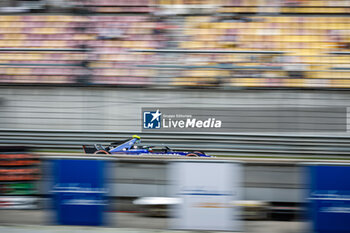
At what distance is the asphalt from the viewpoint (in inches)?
187

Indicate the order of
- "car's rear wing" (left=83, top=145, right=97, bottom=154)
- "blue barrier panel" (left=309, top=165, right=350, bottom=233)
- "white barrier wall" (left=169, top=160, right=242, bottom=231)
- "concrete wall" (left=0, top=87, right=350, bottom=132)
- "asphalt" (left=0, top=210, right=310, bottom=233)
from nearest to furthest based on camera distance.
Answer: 1. "blue barrier panel" (left=309, top=165, right=350, bottom=233)
2. "white barrier wall" (left=169, top=160, right=242, bottom=231)
3. "asphalt" (left=0, top=210, right=310, bottom=233)
4. "car's rear wing" (left=83, top=145, right=97, bottom=154)
5. "concrete wall" (left=0, top=87, right=350, bottom=132)

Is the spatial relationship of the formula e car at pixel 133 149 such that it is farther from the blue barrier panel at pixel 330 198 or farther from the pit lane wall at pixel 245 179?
the blue barrier panel at pixel 330 198

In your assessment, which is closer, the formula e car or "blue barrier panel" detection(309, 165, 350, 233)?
"blue barrier panel" detection(309, 165, 350, 233)

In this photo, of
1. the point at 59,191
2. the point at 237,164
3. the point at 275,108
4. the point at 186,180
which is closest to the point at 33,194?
the point at 59,191

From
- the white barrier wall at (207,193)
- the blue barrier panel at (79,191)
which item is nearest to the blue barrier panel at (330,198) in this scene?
the white barrier wall at (207,193)

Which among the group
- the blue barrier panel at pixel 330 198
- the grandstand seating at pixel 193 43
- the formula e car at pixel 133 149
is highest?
the grandstand seating at pixel 193 43

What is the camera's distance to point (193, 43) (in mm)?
11734

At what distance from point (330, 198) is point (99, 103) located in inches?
295

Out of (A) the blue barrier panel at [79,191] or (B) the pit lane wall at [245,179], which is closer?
(A) the blue barrier panel at [79,191]

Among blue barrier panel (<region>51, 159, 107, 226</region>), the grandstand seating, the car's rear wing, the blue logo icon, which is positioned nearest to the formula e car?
the car's rear wing

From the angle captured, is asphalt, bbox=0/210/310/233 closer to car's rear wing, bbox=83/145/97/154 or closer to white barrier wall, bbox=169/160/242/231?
white barrier wall, bbox=169/160/242/231

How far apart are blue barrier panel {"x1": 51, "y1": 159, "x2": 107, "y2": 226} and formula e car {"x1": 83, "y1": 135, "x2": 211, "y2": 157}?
5.60 m

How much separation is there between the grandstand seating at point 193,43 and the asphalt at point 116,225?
19.5 feet

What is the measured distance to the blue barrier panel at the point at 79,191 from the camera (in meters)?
4.74
